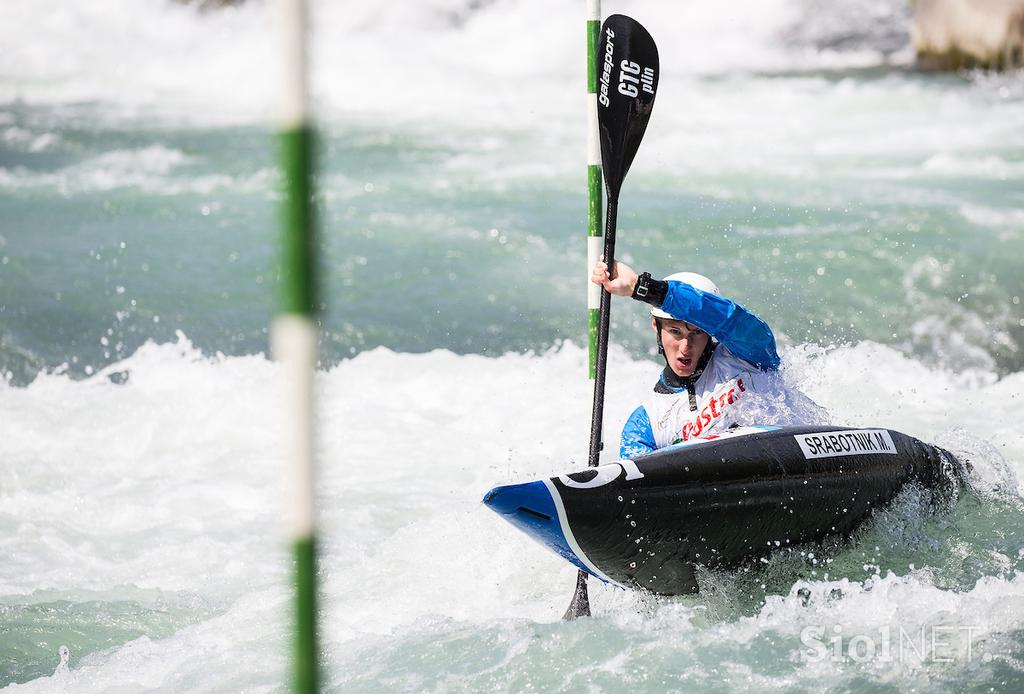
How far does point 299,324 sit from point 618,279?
2.50 metres

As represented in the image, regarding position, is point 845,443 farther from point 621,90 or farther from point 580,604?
point 621,90

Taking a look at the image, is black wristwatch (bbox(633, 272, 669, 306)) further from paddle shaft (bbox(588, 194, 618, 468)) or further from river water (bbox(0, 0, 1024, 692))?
river water (bbox(0, 0, 1024, 692))

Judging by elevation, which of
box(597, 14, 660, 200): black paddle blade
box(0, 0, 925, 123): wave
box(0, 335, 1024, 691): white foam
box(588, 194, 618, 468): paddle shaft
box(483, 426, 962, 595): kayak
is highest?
box(0, 0, 925, 123): wave

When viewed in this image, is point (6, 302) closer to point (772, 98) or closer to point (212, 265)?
point (212, 265)

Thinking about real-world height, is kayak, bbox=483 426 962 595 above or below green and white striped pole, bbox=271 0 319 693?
below

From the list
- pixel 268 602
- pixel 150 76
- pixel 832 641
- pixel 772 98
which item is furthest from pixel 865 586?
pixel 150 76

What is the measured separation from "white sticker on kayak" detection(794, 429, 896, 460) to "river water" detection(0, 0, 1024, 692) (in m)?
0.21

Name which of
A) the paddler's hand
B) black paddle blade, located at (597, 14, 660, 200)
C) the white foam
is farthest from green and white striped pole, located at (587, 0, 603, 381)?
the white foam

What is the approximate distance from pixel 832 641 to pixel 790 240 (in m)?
5.75

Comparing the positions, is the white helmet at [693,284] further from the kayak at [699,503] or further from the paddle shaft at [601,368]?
the kayak at [699,503]

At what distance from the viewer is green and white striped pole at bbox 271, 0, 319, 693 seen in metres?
1.35

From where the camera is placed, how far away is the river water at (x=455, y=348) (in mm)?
3744

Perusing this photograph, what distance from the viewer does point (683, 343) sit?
162 inches

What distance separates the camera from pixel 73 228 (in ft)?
31.3
